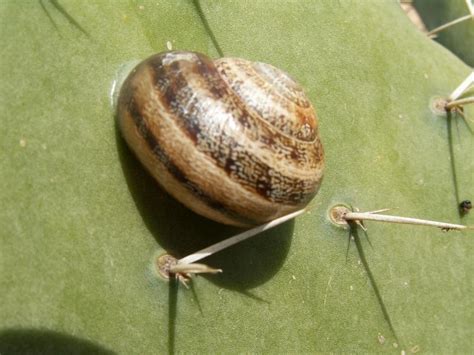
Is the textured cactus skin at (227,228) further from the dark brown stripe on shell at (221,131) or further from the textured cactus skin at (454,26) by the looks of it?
the textured cactus skin at (454,26)

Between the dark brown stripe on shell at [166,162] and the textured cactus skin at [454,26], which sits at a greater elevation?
the dark brown stripe on shell at [166,162]

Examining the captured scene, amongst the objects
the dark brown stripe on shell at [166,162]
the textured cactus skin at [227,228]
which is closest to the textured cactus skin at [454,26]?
the textured cactus skin at [227,228]

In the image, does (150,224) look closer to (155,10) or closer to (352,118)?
(155,10)

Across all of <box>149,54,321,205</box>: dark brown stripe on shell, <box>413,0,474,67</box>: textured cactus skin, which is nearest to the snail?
<box>149,54,321,205</box>: dark brown stripe on shell

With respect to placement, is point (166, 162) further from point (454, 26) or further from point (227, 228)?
point (454, 26)

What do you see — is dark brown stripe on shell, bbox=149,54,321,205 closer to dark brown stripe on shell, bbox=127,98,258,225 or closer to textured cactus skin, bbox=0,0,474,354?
dark brown stripe on shell, bbox=127,98,258,225

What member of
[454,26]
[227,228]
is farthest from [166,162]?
[454,26]
